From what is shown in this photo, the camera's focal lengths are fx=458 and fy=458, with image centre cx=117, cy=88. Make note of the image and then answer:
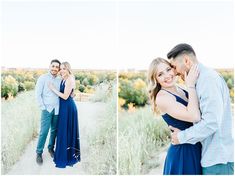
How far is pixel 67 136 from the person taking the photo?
3746mm

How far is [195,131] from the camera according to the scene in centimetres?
343

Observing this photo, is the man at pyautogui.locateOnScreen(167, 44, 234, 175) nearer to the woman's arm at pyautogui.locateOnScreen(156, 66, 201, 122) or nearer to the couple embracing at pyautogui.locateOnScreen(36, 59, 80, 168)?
the woman's arm at pyautogui.locateOnScreen(156, 66, 201, 122)

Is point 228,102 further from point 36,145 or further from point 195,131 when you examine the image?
point 36,145

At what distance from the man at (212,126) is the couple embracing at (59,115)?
2.73 feet

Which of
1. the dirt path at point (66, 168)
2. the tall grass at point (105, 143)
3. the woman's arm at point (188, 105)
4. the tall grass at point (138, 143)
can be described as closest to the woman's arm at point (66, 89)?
the dirt path at point (66, 168)

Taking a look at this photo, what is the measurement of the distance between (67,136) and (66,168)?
26 cm

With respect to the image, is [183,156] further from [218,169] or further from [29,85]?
[29,85]

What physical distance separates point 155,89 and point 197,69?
0.36 m

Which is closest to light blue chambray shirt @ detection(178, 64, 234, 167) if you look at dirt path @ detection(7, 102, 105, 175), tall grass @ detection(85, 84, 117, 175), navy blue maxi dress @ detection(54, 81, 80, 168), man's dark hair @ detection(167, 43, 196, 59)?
man's dark hair @ detection(167, 43, 196, 59)

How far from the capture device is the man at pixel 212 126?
3387 mm

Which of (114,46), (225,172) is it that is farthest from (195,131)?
(114,46)

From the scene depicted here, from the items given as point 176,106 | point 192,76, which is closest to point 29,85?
point 176,106

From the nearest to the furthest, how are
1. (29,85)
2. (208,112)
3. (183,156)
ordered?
(208,112) < (183,156) < (29,85)

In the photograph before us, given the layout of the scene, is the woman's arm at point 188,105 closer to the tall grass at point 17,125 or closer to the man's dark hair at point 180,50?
the man's dark hair at point 180,50
